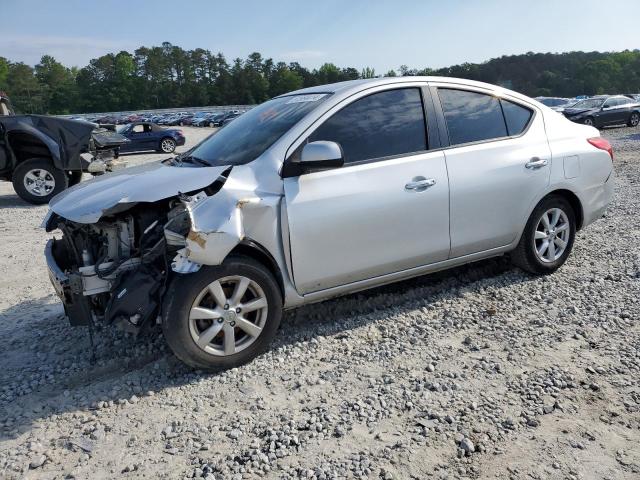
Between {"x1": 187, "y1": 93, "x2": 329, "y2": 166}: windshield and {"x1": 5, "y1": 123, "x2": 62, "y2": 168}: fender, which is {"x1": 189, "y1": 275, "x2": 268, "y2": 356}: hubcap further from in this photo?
{"x1": 5, "y1": 123, "x2": 62, "y2": 168}: fender

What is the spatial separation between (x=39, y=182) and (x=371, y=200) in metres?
8.43

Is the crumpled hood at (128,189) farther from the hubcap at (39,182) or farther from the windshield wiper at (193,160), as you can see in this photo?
the hubcap at (39,182)

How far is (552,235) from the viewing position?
4758mm

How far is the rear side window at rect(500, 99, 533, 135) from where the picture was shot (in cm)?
450

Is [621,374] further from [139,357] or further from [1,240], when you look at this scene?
[1,240]

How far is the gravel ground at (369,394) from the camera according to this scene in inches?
101

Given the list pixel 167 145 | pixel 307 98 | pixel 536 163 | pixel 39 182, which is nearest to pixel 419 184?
pixel 307 98

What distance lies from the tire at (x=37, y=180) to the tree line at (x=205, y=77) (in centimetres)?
10463

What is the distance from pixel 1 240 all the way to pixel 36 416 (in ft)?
16.5

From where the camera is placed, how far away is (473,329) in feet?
12.8

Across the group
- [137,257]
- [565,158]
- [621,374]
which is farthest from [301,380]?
[565,158]

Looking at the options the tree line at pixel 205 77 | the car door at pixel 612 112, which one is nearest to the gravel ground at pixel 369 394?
the car door at pixel 612 112

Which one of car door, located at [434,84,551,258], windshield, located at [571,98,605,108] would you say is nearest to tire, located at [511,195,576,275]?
car door, located at [434,84,551,258]

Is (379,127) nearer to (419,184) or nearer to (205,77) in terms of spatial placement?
(419,184)
